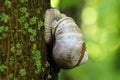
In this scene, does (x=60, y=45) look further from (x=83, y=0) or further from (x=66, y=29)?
(x=83, y=0)

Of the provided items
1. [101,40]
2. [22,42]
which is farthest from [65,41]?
[101,40]

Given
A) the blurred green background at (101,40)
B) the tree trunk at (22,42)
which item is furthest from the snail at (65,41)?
the blurred green background at (101,40)

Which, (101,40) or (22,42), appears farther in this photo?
(101,40)

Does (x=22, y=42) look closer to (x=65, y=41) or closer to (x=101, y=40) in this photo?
(x=65, y=41)

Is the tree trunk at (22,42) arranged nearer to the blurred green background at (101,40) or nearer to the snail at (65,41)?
the snail at (65,41)

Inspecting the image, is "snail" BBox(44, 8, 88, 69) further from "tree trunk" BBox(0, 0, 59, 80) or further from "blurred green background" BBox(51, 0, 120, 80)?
"blurred green background" BBox(51, 0, 120, 80)
